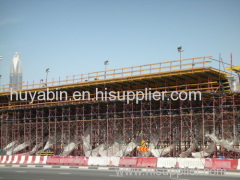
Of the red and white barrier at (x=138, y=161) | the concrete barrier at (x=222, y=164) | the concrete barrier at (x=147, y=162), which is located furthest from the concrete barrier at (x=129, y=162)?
the concrete barrier at (x=222, y=164)

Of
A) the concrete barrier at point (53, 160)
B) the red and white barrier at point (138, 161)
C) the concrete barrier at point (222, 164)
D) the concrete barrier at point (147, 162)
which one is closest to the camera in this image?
the concrete barrier at point (222, 164)

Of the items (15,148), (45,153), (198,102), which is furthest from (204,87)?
(15,148)

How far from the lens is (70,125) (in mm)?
52500

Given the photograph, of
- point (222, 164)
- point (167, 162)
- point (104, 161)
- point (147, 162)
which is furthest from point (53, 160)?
point (222, 164)

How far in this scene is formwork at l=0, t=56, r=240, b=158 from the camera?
4012 centimetres

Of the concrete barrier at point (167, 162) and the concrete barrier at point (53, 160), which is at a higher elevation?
the concrete barrier at point (167, 162)

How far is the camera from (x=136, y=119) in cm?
4631

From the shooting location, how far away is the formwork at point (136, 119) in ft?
132

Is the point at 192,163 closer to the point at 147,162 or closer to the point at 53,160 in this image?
the point at 147,162

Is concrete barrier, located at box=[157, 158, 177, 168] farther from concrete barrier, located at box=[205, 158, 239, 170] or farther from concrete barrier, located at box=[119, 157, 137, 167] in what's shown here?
concrete barrier, located at box=[205, 158, 239, 170]

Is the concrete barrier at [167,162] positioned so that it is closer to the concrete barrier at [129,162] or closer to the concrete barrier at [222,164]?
the concrete barrier at [129,162]

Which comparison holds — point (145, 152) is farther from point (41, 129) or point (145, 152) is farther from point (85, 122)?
point (41, 129)

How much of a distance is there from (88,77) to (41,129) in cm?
1156

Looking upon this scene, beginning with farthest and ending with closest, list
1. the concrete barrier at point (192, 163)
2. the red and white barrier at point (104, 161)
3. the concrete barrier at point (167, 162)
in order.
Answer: the red and white barrier at point (104, 161) < the concrete barrier at point (167, 162) < the concrete barrier at point (192, 163)
